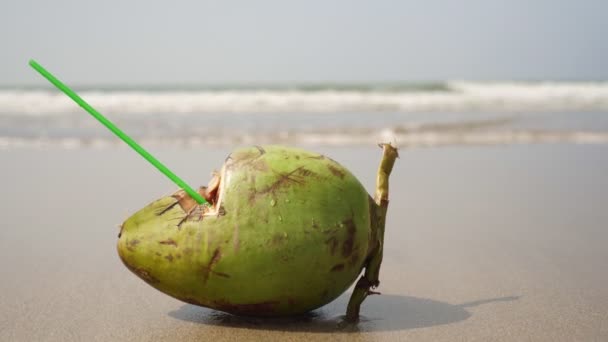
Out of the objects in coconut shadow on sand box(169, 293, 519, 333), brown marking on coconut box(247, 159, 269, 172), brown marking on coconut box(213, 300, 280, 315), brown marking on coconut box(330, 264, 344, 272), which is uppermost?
brown marking on coconut box(247, 159, 269, 172)

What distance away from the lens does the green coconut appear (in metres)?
2.07

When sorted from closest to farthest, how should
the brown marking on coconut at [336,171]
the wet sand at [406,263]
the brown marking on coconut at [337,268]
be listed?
1. the brown marking on coconut at [337,268]
2. the brown marking on coconut at [336,171]
3. the wet sand at [406,263]

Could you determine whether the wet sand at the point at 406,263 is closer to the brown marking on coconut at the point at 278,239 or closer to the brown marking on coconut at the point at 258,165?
the brown marking on coconut at the point at 278,239

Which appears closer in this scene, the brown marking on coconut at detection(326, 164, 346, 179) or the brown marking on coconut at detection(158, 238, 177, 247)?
the brown marking on coconut at detection(158, 238, 177, 247)

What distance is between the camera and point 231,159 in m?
2.23

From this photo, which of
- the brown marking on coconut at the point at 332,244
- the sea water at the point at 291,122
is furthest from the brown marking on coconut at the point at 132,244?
the sea water at the point at 291,122

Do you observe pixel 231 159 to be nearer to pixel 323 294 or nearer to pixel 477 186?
pixel 323 294

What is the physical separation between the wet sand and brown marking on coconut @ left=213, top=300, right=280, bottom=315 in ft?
0.37

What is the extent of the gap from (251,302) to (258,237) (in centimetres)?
24

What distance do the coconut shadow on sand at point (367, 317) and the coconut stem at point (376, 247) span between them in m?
0.08

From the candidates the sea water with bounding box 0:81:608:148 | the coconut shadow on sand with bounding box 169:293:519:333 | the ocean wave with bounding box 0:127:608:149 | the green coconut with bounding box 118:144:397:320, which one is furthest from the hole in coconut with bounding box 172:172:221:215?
the ocean wave with bounding box 0:127:608:149

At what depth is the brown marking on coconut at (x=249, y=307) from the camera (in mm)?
2158

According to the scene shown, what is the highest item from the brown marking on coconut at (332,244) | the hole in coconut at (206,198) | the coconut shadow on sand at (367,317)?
the hole in coconut at (206,198)

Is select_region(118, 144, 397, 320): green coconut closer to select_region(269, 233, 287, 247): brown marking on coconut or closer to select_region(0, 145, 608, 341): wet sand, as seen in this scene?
select_region(269, 233, 287, 247): brown marking on coconut
